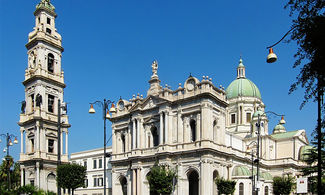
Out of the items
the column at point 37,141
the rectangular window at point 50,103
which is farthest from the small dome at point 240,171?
the rectangular window at point 50,103

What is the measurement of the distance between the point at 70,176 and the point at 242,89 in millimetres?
46951

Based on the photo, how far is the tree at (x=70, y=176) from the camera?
131 feet

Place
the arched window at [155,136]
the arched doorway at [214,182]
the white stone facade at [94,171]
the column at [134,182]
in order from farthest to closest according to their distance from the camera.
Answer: the white stone facade at [94,171] → the arched window at [155,136] → the column at [134,182] → the arched doorway at [214,182]

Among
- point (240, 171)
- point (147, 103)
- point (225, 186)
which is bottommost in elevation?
point (225, 186)

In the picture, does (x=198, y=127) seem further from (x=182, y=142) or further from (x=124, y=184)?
(x=124, y=184)

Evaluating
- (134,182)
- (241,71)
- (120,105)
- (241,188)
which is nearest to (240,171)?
(241,188)

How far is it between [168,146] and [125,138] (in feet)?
34.4

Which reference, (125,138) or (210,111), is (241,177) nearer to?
(210,111)

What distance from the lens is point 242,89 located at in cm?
7644

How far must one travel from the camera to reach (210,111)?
43688mm

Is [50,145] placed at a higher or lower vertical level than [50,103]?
lower

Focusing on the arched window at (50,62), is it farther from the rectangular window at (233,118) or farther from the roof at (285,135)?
the roof at (285,135)

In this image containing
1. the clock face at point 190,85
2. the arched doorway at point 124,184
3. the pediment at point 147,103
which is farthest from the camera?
the arched doorway at point 124,184

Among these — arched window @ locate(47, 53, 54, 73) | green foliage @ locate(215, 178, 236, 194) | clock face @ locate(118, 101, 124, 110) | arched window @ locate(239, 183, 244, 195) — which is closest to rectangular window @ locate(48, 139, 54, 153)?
arched window @ locate(47, 53, 54, 73)
